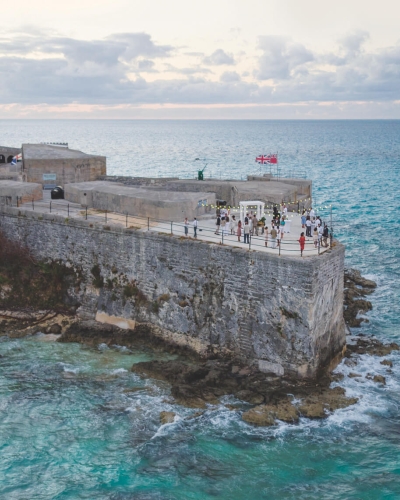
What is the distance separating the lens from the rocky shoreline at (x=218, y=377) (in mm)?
21312

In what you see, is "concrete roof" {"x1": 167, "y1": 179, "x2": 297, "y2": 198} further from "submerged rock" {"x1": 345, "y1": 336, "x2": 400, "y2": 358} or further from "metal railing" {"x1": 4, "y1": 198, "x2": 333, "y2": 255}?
"submerged rock" {"x1": 345, "y1": 336, "x2": 400, "y2": 358}

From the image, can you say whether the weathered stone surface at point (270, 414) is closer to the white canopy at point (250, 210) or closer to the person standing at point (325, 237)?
the person standing at point (325, 237)

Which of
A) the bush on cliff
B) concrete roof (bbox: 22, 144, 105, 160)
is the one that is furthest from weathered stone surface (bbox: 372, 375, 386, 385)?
concrete roof (bbox: 22, 144, 105, 160)

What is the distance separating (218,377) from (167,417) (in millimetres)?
3351

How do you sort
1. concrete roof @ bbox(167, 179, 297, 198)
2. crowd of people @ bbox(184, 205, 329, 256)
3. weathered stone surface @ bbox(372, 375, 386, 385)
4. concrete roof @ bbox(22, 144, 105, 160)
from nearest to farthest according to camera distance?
weathered stone surface @ bbox(372, 375, 386, 385)
crowd of people @ bbox(184, 205, 329, 256)
concrete roof @ bbox(167, 179, 297, 198)
concrete roof @ bbox(22, 144, 105, 160)

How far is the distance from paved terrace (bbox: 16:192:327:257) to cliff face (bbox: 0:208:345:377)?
2.19 feet

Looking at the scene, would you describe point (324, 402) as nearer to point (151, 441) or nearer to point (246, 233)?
point (151, 441)

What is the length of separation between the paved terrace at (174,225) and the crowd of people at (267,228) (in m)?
0.22

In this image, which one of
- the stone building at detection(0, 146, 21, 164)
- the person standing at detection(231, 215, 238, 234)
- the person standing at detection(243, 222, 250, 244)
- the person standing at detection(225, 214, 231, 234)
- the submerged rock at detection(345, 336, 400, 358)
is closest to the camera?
the person standing at detection(243, 222, 250, 244)

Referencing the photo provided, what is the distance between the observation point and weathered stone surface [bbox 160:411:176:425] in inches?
806

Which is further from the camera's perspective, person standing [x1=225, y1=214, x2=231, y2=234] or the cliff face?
person standing [x1=225, y1=214, x2=231, y2=234]

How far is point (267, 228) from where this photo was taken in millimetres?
26188

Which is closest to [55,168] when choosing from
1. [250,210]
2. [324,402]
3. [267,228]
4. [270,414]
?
[250,210]

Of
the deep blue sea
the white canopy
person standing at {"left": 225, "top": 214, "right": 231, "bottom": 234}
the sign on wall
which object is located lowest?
the deep blue sea
